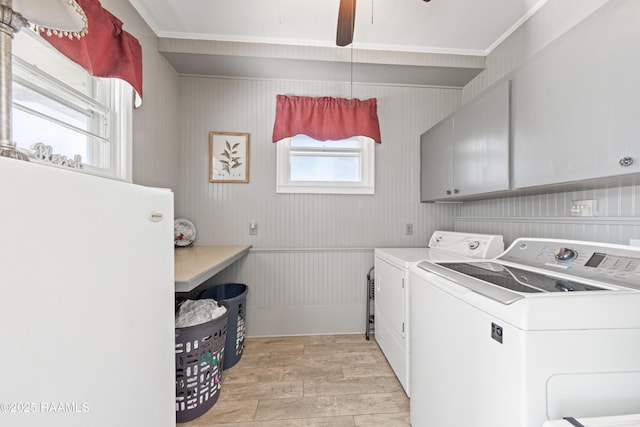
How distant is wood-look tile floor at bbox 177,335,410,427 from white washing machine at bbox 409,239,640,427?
1.86ft

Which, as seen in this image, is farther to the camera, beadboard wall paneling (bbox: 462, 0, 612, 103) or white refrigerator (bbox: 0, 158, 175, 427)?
beadboard wall paneling (bbox: 462, 0, 612, 103)

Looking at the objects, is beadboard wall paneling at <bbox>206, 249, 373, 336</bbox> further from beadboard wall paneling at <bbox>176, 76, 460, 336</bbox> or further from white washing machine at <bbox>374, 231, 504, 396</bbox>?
white washing machine at <bbox>374, 231, 504, 396</bbox>

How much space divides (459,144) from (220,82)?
2163 mm

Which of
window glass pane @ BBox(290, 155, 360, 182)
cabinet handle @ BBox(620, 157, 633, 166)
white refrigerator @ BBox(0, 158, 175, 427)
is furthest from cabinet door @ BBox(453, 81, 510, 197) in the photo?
white refrigerator @ BBox(0, 158, 175, 427)

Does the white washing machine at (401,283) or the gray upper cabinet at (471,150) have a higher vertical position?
the gray upper cabinet at (471,150)

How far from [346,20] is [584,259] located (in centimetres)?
156

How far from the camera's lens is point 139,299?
29.6 inches

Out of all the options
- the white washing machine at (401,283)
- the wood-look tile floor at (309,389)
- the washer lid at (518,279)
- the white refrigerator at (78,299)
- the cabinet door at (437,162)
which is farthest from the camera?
the cabinet door at (437,162)

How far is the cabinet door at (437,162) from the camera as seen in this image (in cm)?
198

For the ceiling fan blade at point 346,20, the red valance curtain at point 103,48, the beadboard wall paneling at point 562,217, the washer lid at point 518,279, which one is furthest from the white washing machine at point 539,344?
the red valance curtain at point 103,48

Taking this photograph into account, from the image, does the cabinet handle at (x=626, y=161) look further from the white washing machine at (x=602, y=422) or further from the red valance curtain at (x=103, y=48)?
the red valance curtain at (x=103, y=48)

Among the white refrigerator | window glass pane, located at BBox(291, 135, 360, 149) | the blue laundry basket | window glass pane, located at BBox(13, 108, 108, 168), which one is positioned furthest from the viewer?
window glass pane, located at BBox(291, 135, 360, 149)

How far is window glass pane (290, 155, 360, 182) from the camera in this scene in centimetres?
242

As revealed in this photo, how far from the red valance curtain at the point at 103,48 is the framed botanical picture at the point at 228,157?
2.50ft
